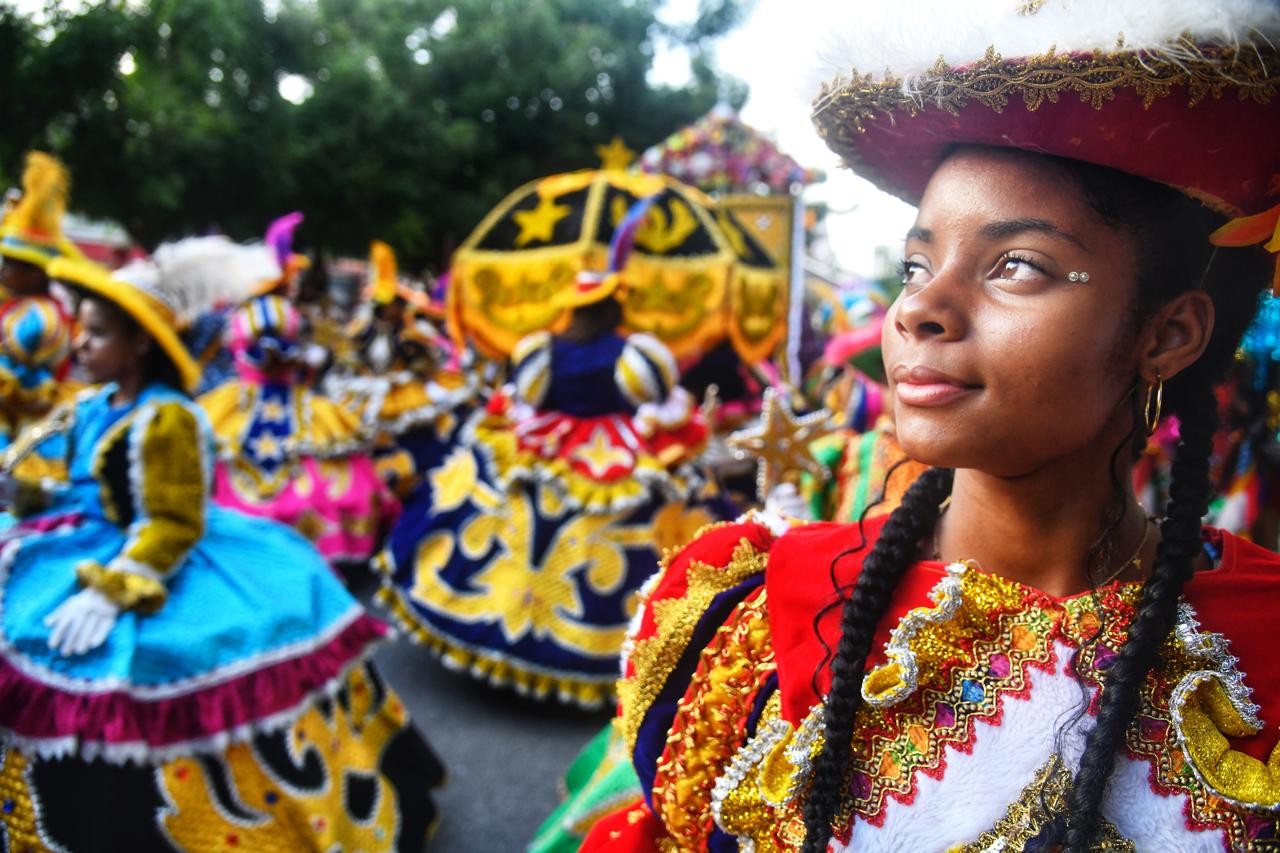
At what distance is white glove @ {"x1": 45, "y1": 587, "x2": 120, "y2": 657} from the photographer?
235cm

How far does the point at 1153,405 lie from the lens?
1.16 metres

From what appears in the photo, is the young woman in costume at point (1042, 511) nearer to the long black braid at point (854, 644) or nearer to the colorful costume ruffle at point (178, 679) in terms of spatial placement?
the long black braid at point (854, 644)

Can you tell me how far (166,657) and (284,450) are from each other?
3.59 meters

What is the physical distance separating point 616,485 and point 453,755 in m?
1.30

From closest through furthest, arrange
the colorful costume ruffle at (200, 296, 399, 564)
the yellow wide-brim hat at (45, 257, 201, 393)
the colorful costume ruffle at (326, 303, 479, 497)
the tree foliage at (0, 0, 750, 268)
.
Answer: the yellow wide-brim hat at (45, 257, 201, 393), the colorful costume ruffle at (200, 296, 399, 564), the colorful costume ruffle at (326, 303, 479, 497), the tree foliage at (0, 0, 750, 268)

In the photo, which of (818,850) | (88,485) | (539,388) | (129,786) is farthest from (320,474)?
(818,850)

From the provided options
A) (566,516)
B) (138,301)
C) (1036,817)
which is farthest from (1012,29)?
(566,516)

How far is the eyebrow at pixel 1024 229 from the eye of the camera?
3.50 ft

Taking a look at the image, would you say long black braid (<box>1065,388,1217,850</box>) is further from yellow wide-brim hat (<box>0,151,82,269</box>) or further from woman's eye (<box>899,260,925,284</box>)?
yellow wide-brim hat (<box>0,151,82,269</box>)

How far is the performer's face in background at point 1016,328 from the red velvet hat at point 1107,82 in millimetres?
64

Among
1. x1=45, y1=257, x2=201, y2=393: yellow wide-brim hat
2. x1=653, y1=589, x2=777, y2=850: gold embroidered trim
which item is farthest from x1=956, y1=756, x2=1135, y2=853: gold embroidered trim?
x1=45, y1=257, x2=201, y2=393: yellow wide-brim hat

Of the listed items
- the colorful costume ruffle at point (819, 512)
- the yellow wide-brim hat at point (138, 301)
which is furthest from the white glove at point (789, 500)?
the yellow wide-brim hat at point (138, 301)

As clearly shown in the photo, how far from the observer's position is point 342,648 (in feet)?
9.13

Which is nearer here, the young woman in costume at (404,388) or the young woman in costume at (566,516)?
the young woman in costume at (566,516)
